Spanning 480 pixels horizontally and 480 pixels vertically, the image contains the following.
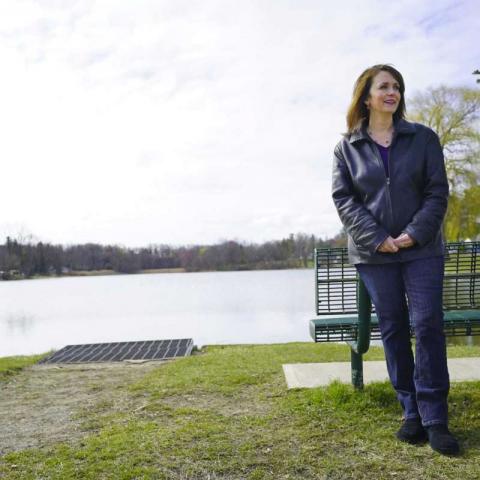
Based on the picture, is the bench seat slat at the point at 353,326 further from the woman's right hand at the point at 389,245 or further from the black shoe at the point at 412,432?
the woman's right hand at the point at 389,245

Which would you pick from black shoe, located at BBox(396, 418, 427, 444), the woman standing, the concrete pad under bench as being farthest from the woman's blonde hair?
the concrete pad under bench

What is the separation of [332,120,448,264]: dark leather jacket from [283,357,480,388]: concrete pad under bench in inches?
57.2

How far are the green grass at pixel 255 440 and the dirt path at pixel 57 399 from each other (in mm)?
124

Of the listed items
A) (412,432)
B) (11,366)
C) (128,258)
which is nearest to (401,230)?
(412,432)

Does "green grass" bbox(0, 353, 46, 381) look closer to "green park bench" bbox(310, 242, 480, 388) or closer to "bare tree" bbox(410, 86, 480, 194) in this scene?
"green park bench" bbox(310, 242, 480, 388)

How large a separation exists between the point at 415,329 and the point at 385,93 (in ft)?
4.25

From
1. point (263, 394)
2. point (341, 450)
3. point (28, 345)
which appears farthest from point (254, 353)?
point (28, 345)

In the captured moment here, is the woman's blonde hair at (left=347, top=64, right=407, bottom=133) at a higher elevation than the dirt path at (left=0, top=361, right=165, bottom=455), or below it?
higher

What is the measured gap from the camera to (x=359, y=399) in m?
3.36

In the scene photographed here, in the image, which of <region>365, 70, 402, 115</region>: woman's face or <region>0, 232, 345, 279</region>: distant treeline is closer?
<region>365, 70, 402, 115</region>: woman's face

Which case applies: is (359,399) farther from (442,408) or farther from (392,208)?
(392,208)

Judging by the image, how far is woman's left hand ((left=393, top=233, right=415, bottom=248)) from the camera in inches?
104

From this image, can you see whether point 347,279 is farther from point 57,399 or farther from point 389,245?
point 57,399

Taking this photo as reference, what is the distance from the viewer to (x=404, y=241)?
2.64m
